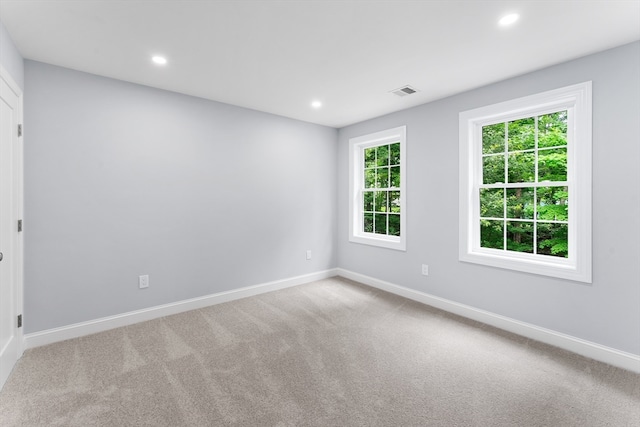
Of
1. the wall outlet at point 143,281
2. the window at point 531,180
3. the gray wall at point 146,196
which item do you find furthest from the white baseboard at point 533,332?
the wall outlet at point 143,281

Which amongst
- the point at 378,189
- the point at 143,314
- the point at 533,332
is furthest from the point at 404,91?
the point at 143,314

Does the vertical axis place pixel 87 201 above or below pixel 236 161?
below

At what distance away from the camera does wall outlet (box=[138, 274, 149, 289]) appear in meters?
3.18

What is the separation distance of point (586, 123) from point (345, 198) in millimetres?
3080

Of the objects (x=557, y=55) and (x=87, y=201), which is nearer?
(x=557, y=55)

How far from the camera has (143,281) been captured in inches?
126

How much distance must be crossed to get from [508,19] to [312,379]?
285cm

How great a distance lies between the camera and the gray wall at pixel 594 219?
91.7 inches

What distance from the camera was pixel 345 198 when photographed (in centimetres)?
495

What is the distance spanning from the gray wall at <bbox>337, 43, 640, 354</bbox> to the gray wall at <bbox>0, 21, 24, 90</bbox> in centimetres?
380

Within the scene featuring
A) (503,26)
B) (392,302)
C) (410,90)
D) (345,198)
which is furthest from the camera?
(345,198)

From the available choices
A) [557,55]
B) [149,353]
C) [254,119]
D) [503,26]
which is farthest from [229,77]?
[557,55]

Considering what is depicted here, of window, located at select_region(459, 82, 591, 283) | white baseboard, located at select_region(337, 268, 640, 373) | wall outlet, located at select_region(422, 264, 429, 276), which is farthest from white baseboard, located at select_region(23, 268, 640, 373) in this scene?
window, located at select_region(459, 82, 591, 283)

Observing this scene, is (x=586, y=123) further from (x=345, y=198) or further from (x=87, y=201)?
(x=87, y=201)
